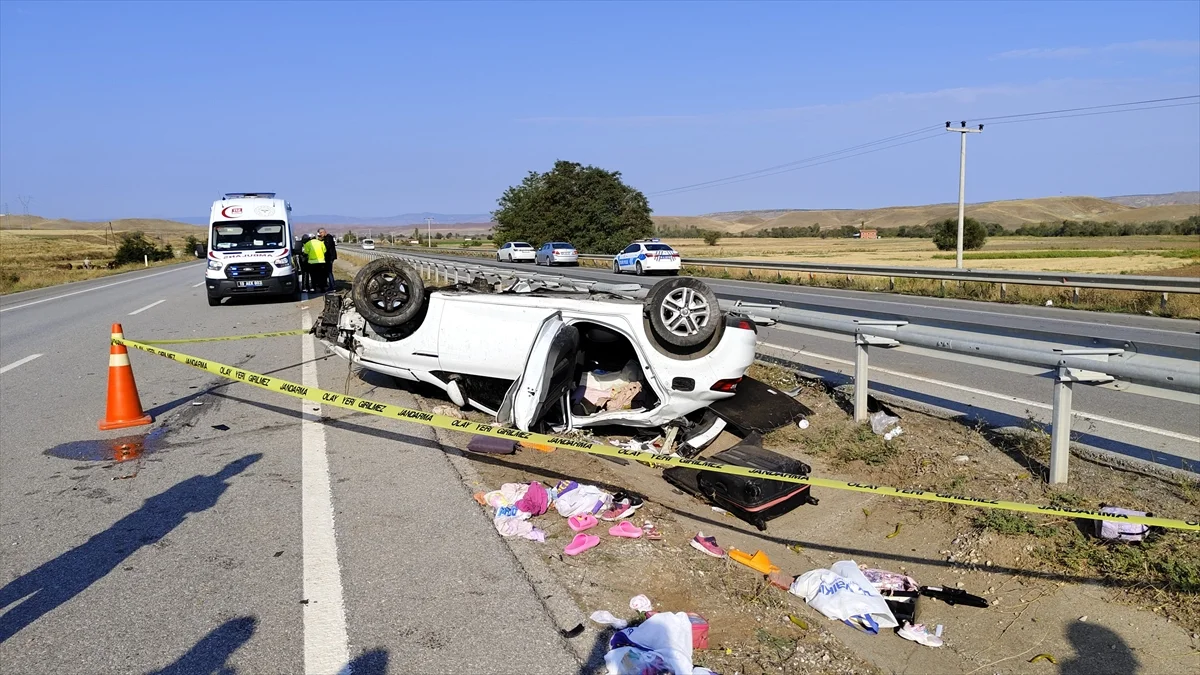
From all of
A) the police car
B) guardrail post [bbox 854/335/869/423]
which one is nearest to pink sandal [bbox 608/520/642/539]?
guardrail post [bbox 854/335/869/423]

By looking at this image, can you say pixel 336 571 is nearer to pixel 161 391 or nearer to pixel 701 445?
pixel 701 445

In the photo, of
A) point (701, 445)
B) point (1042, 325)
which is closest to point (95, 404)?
point (701, 445)

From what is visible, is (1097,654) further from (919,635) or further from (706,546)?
(706,546)

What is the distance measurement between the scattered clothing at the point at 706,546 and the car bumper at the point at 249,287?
16.3m

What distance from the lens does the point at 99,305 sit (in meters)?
20.2

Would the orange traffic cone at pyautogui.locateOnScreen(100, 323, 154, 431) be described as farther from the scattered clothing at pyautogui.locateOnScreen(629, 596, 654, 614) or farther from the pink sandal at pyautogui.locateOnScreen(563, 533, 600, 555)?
the scattered clothing at pyautogui.locateOnScreen(629, 596, 654, 614)

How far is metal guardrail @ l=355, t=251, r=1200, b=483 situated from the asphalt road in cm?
270

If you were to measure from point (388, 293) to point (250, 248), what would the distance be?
1363 centimetres

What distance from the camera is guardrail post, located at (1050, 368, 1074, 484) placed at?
468 centimetres

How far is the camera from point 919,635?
3916 millimetres

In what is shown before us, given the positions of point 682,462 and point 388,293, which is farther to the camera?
point 388,293

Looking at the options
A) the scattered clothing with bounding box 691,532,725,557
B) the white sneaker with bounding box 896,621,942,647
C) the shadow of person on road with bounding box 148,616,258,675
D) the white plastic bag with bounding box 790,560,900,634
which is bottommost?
the white sneaker with bounding box 896,621,942,647

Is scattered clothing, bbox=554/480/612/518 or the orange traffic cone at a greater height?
the orange traffic cone

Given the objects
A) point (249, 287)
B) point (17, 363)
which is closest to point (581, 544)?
point (17, 363)
